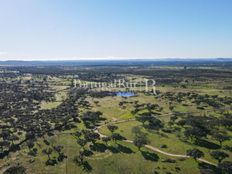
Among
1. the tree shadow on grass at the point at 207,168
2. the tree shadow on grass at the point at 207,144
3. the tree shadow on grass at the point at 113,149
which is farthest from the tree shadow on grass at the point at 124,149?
the tree shadow on grass at the point at 207,144

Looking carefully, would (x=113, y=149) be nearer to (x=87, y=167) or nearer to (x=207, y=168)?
(x=87, y=167)

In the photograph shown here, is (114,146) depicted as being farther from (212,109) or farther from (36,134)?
(212,109)

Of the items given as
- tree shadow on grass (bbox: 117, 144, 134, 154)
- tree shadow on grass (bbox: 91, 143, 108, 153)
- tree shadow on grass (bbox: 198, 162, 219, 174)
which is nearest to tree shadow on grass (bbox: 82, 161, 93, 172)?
tree shadow on grass (bbox: 91, 143, 108, 153)

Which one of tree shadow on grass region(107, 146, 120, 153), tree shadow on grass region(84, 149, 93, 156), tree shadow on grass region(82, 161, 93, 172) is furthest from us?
tree shadow on grass region(107, 146, 120, 153)

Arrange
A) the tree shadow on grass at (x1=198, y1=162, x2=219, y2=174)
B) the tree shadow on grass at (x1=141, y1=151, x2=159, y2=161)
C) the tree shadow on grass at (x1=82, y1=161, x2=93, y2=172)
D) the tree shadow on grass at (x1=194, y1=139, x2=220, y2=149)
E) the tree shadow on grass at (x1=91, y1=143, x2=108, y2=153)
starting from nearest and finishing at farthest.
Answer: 1. the tree shadow on grass at (x1=198, y1=162, x2=219, y2=174)
2. the tree shadow on grass at (x1=82, y1=161, x2=93, y2=172)
3. the tree shadow on grass at (x1=141, y1=151, x2=159, y2=161)
4. the tree shadow on grass at (x1=91, y1=143, x2=108, y2=153)
5. the tree shadow on grass at (x1=194, y1=139, x2=220, y2=149)

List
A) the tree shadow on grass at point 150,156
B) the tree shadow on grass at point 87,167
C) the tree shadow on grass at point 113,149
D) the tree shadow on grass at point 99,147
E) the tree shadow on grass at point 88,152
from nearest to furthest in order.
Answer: the tree shadow on grass at point 87,167
the tree shadow on grass at point 150,156
the tree shadow on grass at point 88,152
the tree shadow on grass at point 113,149
the tree shadow on grass at point 99,147

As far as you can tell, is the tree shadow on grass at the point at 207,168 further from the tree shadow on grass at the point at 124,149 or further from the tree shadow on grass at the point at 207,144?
the tree shadow on grass at the point at 124,149

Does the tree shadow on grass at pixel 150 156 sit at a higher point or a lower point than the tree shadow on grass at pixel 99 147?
lower

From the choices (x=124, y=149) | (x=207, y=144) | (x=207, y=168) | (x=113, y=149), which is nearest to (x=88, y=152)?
(x=113, y=149)

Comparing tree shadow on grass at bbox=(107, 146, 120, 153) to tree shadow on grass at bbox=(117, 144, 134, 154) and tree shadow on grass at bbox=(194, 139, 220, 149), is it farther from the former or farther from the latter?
tree shadow on grass at bbox=(194, 139, 220, 149)

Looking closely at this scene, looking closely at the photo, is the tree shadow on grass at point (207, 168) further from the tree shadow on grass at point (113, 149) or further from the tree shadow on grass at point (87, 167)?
the tree shadow on grass at point (87, 167)

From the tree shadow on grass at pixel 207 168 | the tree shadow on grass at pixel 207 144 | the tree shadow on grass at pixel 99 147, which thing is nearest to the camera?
the tree shadow on grass at pixel 207 168

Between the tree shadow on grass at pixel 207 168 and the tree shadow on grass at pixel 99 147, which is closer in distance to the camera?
the tree shadow on grass at pixel 207 168

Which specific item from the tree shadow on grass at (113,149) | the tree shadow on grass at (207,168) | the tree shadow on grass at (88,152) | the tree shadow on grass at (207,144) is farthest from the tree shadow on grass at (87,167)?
the tree shadow on grass at (207,144)
